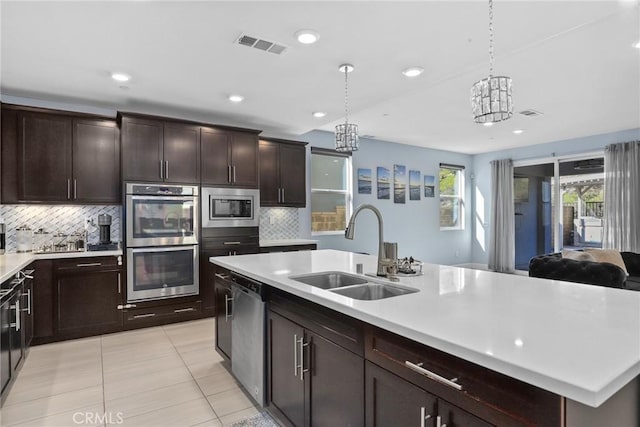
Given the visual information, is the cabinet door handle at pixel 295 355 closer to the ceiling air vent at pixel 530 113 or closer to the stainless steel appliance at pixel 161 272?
the stainless steel appliance at pixel 161 272

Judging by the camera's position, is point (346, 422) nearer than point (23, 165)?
Yes

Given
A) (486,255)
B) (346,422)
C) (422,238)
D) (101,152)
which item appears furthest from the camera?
(486,255)

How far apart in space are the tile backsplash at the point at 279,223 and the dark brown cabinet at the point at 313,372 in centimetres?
341

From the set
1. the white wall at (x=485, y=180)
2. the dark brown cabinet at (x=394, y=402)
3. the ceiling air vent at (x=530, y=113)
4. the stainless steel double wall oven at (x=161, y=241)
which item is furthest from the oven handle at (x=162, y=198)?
the white wall at (x=485, y=180)

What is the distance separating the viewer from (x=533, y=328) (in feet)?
3.73

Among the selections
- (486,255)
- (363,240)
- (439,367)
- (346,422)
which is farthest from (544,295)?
(486,255)

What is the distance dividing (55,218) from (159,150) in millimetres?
1402

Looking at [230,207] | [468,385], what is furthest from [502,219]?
[468,385]

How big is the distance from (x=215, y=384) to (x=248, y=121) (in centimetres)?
351

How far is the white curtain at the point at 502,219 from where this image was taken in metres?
7.64

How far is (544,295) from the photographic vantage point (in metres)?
1.61

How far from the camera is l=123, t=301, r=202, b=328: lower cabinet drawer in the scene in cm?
405

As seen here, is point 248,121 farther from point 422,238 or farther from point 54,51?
point 422,238
